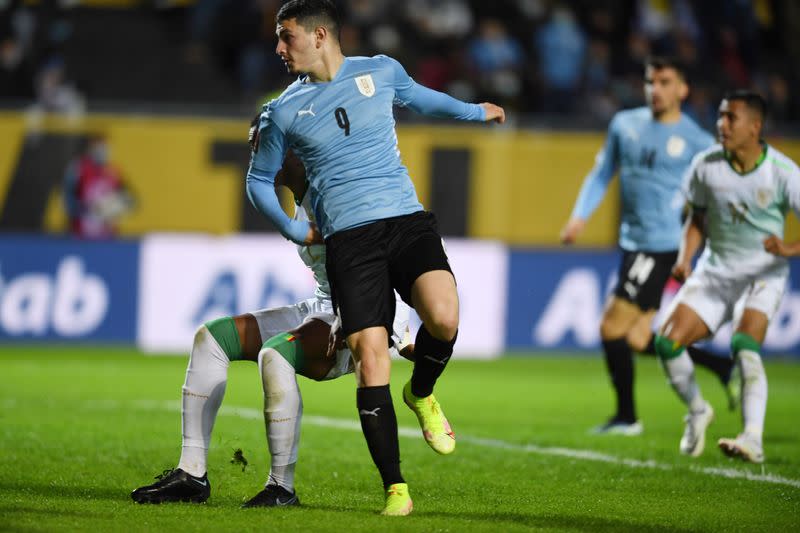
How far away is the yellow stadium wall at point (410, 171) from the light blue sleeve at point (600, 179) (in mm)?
7644

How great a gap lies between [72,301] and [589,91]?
26.1ft

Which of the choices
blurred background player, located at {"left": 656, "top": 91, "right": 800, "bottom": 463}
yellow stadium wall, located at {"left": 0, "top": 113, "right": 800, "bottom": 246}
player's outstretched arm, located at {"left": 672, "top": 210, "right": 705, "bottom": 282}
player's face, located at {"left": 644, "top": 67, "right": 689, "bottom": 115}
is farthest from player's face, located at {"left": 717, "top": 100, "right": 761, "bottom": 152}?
yellow stadium wall, located at {"left": 0, "top": 113, "right": 800, "bottom": 246}

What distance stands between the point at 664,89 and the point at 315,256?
13.0 feet

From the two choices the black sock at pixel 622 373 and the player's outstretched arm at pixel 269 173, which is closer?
the player's outstretched arm at pixel 269 173

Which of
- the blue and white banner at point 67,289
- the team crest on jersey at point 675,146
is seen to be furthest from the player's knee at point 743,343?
the blue and white banner at point 67,289

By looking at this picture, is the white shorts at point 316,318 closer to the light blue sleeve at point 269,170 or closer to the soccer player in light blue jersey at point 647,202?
the light blue sleeve at point 269,170

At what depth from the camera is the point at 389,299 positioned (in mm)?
6008

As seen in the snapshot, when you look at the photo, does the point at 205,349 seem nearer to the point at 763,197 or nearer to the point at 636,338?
the point at 763,197

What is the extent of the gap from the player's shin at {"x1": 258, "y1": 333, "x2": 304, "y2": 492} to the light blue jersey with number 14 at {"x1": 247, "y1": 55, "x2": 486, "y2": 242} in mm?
515

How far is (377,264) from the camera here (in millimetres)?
5953

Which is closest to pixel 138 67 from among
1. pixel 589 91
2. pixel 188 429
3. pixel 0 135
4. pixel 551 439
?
pixel 0 135

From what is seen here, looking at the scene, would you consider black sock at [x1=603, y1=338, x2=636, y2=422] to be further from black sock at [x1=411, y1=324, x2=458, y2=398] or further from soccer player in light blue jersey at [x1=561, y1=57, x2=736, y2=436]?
black sock at [x1=411, y1=324, x2=458, y2=398]

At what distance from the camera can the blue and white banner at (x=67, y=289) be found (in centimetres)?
1452

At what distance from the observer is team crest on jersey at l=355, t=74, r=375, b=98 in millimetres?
6051
